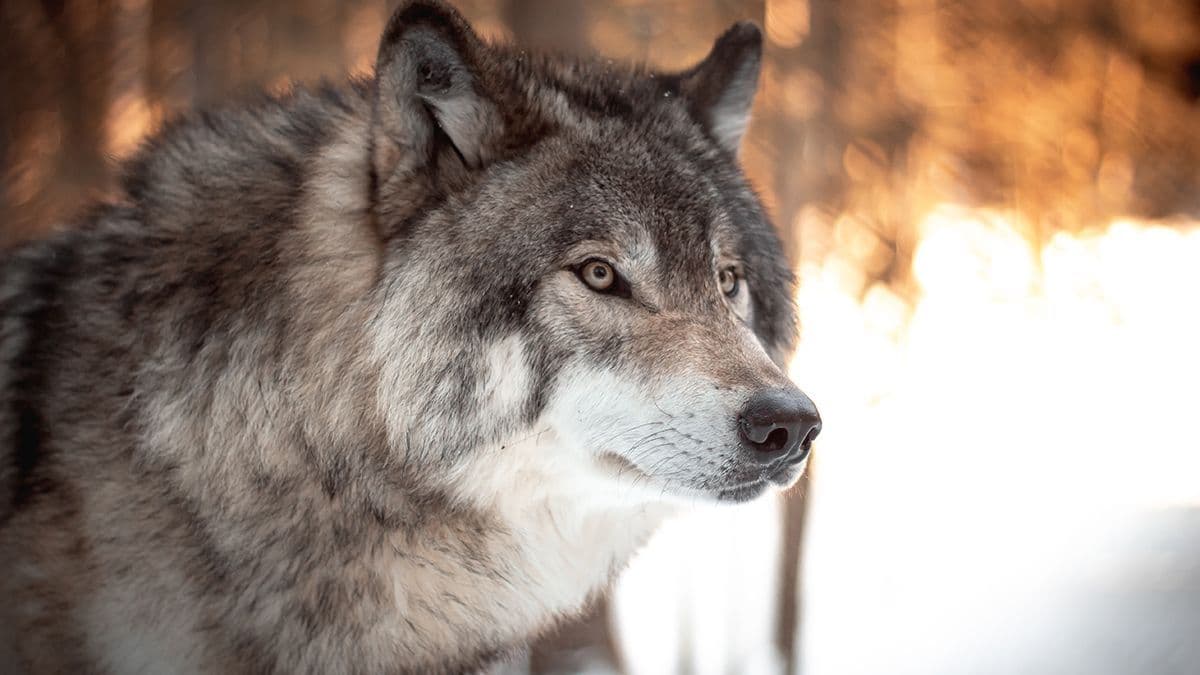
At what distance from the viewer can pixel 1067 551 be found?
4770mm

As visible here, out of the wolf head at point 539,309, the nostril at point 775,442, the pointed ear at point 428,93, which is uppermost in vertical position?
the pointed ear at point 428,93

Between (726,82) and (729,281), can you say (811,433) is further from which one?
(726,82)

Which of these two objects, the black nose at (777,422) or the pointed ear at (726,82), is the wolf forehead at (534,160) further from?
the black nose at (777,422)

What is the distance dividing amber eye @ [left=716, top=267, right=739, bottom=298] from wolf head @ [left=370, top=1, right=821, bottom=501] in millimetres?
173

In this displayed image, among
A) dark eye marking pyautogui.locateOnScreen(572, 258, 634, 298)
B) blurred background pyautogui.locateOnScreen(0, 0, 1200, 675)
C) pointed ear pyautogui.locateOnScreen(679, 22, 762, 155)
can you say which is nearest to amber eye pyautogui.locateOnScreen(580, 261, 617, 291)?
dark eye marking pyautogui.locateOnScreen(572, 258, 634, 298)

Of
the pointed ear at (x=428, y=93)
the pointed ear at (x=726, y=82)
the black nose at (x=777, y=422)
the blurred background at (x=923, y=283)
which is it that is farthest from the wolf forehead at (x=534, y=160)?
the blurred background at (x=923, y=283)

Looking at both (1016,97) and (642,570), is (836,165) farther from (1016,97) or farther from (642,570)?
(642,570)

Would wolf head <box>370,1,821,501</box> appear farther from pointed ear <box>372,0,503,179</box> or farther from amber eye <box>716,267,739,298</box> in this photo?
amber eye <box>716,267,739,298</box>

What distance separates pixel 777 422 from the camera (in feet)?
6.30

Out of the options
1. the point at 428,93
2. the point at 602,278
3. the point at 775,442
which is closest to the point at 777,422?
the point at 775,442

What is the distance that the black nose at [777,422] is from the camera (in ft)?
6.31

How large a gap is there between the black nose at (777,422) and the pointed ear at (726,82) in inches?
45.3

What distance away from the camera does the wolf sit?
207 cm

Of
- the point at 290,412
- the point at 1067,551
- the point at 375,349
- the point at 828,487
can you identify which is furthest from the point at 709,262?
the point at 1067,551
